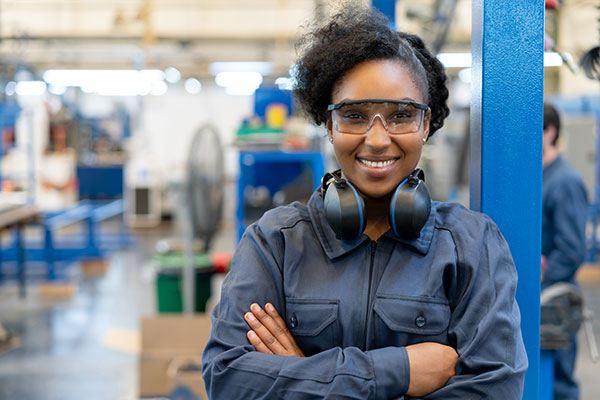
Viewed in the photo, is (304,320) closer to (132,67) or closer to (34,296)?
(34,296)

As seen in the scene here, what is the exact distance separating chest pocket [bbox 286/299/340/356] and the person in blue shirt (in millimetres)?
2344

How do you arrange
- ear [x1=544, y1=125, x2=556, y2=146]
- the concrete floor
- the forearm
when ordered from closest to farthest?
the forearm
ear [x1=544, y1=125, x2=556, y2=146]
the concrete floor

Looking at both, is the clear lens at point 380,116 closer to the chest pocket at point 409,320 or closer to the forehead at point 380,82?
the forehead at point 380,82

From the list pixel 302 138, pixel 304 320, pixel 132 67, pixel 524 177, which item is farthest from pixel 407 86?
pixel 132 67

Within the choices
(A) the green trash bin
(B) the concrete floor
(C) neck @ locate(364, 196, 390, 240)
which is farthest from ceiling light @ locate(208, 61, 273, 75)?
(C) neck @ locate(364, 196, 390, 240)

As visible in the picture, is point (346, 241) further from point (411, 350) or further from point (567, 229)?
point (567, 229)

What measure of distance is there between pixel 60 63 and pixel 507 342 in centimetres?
1488

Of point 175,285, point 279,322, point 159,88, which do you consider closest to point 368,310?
point 279,322

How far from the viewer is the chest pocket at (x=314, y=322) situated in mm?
1438

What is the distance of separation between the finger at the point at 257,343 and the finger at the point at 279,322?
0.04 meters

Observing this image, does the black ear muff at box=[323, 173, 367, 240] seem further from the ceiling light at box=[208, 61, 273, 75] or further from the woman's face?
the ceiling light at box=[208, 61, 273, 75]

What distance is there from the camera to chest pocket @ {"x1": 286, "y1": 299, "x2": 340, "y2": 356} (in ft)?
4.72

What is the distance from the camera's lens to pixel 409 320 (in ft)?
4.70

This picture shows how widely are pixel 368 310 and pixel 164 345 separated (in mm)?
2726
